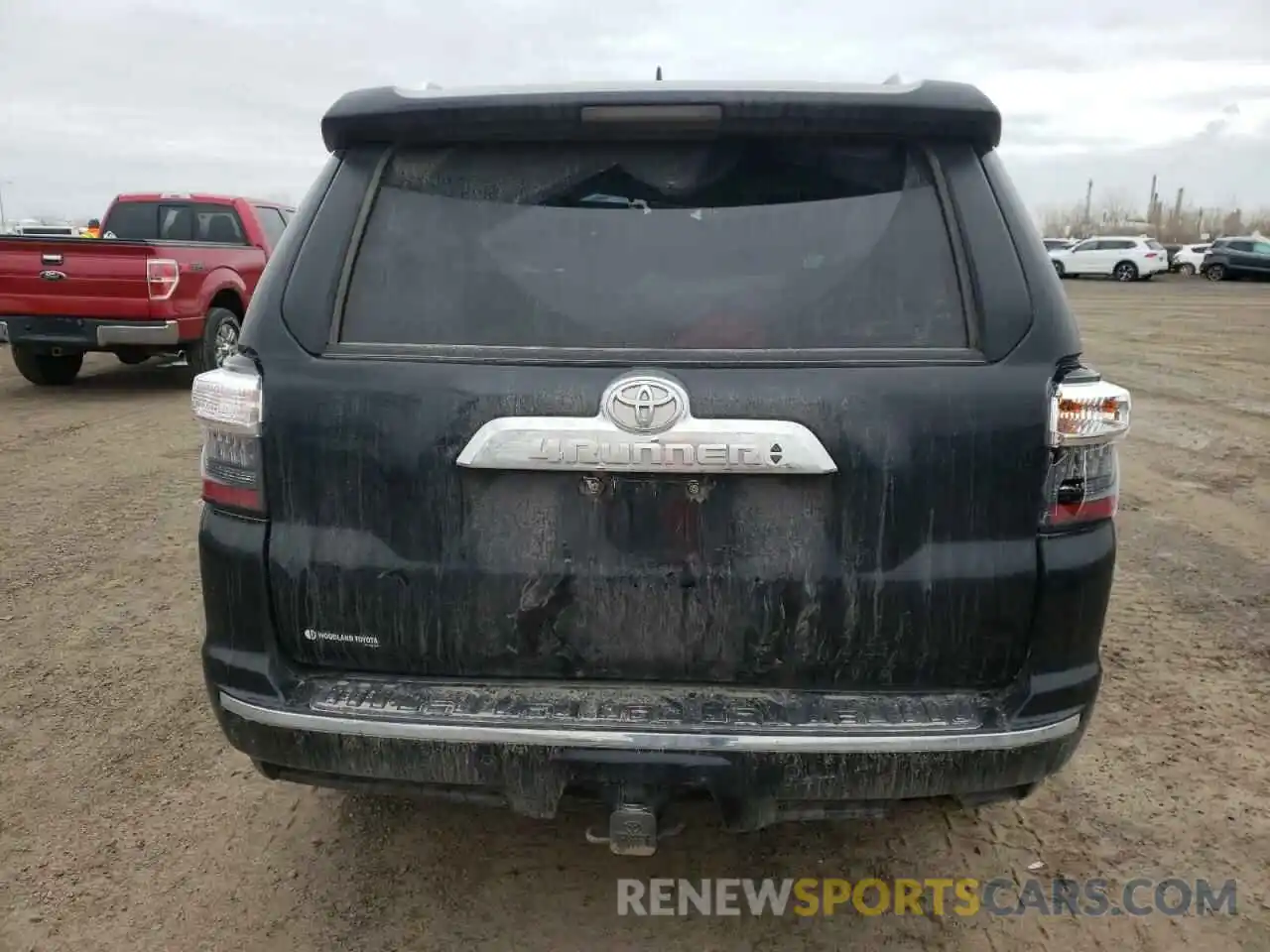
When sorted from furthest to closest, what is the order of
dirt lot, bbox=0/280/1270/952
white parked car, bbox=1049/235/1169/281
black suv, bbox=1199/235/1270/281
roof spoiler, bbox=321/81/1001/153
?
white parked car, bbox=1049/235/1169/281
black suv, bbox=1199/235/1270/281
dirt lot, bbox=0/280/1270/952
roof spoiler, bbox=321/81/1001/153

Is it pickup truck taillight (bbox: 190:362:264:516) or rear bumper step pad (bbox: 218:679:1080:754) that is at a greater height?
pickup truck taillight (bbox: 190:362:264:516)

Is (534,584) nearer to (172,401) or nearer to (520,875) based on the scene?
(520,875)

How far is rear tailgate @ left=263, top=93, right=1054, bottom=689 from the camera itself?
1.88 m

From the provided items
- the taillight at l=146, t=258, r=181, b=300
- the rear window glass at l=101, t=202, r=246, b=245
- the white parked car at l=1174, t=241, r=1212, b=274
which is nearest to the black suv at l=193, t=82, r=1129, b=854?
the taillight at l=146, t=258, r=181, b=300

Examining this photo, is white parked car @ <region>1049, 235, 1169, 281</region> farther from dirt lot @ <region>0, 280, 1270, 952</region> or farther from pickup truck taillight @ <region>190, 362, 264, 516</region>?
pickup truck taillight @ <region>190, 362, 264, 516</region>

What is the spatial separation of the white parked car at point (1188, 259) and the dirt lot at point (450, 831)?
44.4 metres

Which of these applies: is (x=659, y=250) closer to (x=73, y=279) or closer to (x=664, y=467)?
(x=664, y=467)

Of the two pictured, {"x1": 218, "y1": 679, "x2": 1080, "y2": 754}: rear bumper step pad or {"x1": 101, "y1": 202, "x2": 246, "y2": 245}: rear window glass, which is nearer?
{"x1": 218, "y1": 679, "x2": 1080, "y2": 754}: rear bumper step pad

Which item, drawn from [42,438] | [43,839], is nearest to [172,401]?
[42,438]

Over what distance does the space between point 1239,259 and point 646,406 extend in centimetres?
4245

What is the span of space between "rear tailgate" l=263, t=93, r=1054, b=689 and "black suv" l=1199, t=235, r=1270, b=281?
41.7 metres

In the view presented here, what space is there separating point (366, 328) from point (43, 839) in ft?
6.09

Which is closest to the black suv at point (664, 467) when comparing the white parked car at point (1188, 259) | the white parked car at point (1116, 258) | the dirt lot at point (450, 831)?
the dirt lot at point (450, 831)

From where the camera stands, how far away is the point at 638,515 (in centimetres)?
190
